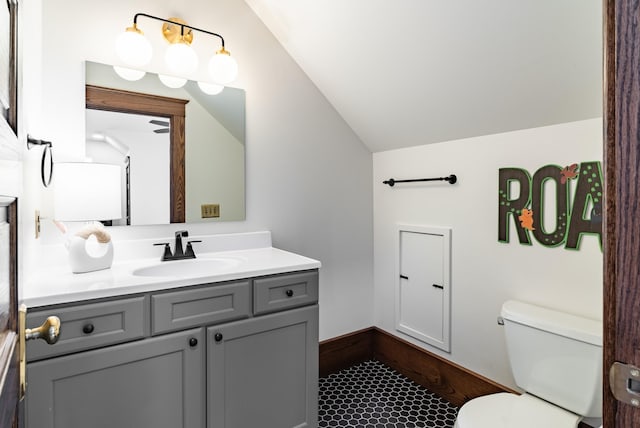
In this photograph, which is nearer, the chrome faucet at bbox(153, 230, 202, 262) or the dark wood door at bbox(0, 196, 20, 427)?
the dark wood door at bbox(0, 196, 20, 427)

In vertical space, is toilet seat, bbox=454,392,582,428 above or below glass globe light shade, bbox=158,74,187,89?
below

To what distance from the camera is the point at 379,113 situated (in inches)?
84.0

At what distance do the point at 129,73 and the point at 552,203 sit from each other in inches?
79.4

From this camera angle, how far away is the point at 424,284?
7.12ft

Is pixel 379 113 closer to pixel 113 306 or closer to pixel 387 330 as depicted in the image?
pixel 387 330

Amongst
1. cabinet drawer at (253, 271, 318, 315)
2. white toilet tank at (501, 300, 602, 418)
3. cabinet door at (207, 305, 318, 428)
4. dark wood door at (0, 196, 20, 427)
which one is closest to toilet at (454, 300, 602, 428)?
white toilet tank at (501, 300, 602, 418)

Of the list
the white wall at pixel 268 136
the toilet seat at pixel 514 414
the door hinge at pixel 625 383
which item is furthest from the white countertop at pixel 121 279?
the door hinge at pixel 625 383

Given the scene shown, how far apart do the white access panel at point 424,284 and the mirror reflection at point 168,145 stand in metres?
1.07

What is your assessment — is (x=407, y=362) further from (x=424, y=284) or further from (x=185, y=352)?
(x=185, y=352)

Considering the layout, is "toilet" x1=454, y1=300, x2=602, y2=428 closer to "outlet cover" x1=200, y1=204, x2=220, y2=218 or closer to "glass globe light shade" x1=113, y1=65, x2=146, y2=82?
"outlet cover" x1=200, y1=204, x2=220, y2=218

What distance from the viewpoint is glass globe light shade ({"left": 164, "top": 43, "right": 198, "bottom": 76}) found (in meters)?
1.71

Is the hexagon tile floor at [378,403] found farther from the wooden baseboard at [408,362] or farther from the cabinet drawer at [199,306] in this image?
the cabinet drawer at [199,306]

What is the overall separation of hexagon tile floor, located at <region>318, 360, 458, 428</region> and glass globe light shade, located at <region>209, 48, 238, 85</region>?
1.85m

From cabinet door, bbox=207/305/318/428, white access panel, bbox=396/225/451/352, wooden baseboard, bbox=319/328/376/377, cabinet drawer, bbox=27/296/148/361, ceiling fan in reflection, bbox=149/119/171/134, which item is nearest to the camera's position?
cabinet drawer, bbox=27/296/148/361
